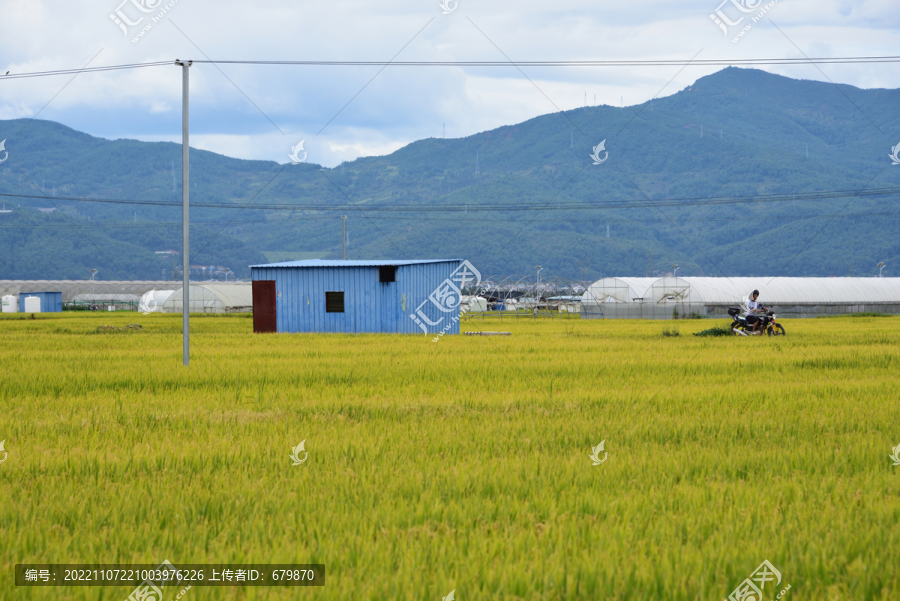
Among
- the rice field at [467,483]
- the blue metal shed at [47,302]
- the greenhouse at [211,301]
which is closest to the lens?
the rice field at [467,483]

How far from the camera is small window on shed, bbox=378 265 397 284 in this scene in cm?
3319

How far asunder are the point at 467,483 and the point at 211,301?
71335mm

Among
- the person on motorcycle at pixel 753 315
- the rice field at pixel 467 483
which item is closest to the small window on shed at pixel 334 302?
the person on motorcycle at pixel 753 315

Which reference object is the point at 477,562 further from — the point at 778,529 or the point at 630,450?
the point at 630,450

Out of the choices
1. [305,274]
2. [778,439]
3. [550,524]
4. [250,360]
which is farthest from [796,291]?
[550,524]

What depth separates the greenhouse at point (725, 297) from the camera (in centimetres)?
5900

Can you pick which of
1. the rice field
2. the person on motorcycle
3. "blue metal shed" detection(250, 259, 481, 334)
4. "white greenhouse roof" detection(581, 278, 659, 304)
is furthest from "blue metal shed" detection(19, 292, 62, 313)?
the person on motorcycle

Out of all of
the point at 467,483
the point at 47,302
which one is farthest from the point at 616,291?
the point at 467,483

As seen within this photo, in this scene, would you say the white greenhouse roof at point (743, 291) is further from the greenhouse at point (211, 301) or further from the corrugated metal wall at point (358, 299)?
the greenhouse at point (211, 301)

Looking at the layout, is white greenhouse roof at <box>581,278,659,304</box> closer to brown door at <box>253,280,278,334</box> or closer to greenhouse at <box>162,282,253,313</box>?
greenhouse at <box>162,282,253,313</box>

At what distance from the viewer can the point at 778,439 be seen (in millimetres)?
8961

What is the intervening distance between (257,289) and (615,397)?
2491 centimetres

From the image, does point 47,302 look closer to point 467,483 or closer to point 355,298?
point 355,298

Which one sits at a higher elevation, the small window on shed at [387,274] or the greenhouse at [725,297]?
the small window on shed at [387,274]
